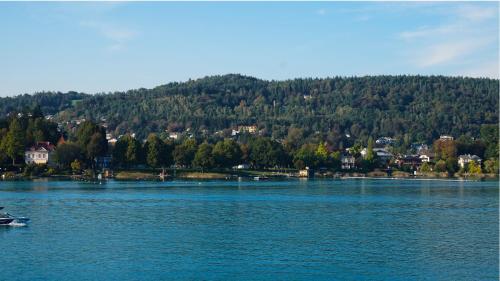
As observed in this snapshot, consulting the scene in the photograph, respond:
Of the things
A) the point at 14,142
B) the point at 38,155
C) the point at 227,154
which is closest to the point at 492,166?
the point at 227,154

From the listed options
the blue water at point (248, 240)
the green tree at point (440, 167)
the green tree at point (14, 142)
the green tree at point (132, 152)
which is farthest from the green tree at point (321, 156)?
the blue water at point (248, 240)

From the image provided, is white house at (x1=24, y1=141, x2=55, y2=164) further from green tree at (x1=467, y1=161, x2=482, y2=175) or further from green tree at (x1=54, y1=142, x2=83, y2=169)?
green tree at (x1=467, y1=161, x2=482, y2=175)

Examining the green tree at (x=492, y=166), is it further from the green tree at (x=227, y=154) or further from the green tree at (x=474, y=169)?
the green tree at (x=227, y=154)

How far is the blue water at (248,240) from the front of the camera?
36688 mm

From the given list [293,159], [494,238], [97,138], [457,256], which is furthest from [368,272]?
[293,159]

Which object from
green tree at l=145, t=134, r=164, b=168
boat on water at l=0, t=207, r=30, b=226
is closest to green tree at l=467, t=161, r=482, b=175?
green tree at l=145, t=134, r=164, b=168

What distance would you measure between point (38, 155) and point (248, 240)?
89493mm

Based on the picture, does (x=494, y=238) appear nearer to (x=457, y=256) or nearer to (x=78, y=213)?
(x=457, y=256)

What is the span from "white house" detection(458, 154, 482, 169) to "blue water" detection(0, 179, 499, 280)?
10136 cm

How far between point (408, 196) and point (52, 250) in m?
55.7

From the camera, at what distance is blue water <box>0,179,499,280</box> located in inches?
1444

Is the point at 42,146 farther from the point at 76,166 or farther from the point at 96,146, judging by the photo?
the point at 96,146

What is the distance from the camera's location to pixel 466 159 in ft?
594

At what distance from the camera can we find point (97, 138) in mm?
126750
